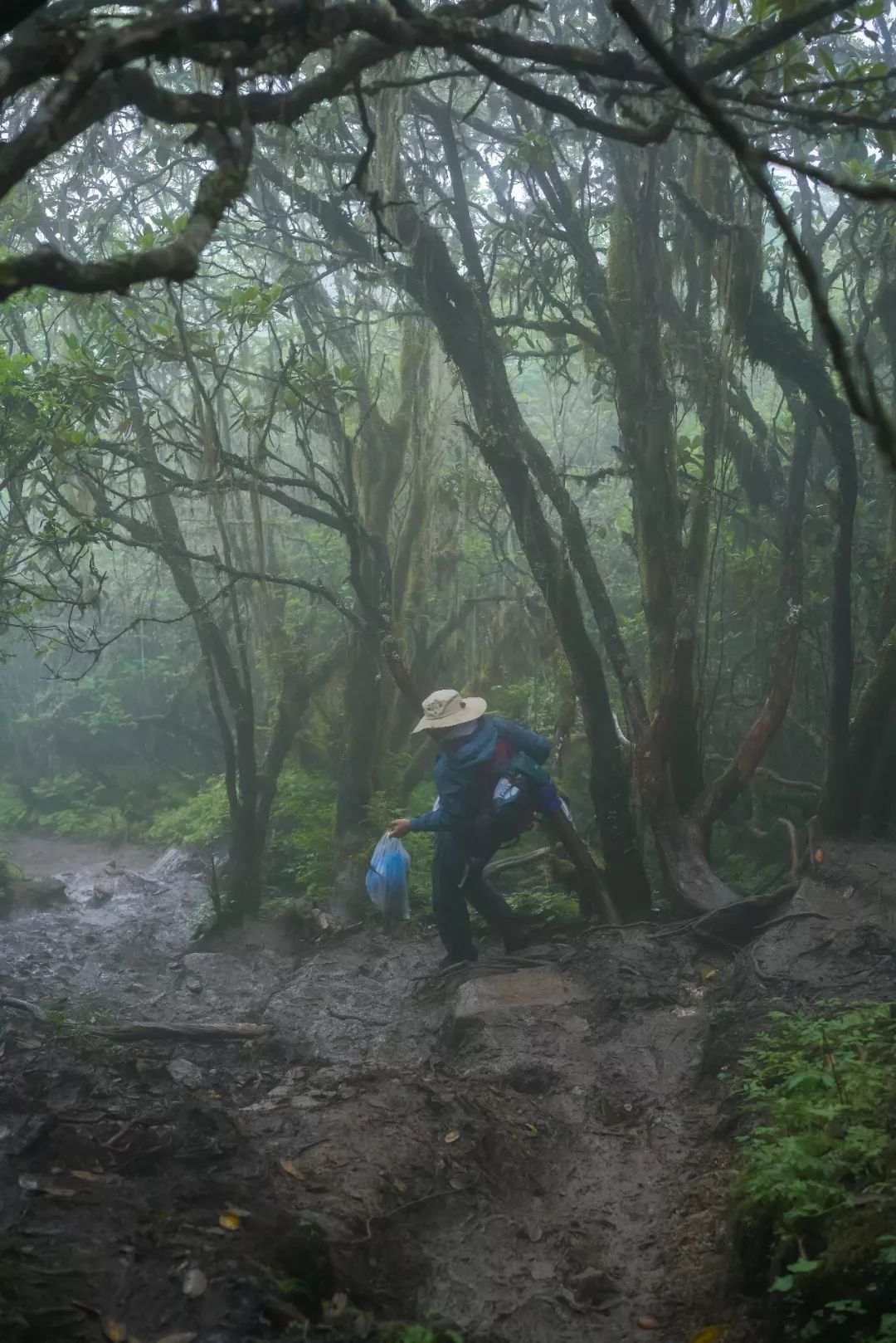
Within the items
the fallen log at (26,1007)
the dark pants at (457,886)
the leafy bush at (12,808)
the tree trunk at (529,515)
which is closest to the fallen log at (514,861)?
the tree trunk at (529,515)

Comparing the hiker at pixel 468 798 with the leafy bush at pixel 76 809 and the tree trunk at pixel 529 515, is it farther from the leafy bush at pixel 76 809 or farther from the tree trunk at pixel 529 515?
the leafy bush at pixel 76 809

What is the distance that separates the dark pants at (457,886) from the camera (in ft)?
25.3

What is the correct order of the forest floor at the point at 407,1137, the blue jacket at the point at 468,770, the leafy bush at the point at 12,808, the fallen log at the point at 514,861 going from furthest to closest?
1. the leafy bush at the point at 12,808
2. the fallen log at the point at 514,861
3. the blue jacket at the point at 468,770
4. the forest floor at the point at 407,1137

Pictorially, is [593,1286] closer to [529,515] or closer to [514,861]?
[514,861]

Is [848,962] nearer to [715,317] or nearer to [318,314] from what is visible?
[715,317]

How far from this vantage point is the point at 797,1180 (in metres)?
3.73

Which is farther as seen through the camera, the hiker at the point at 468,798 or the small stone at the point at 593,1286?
the hiker at the point at 468,798

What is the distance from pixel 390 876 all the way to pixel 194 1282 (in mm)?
4987

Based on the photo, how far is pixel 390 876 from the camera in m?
8.33

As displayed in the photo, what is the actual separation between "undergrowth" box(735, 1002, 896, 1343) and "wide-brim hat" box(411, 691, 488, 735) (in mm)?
3260

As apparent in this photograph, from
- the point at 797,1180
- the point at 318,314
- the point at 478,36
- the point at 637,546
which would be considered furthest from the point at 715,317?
the point at 797,1180

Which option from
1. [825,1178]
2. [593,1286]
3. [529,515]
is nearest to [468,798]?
[529,515]

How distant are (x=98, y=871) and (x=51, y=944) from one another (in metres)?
2.75

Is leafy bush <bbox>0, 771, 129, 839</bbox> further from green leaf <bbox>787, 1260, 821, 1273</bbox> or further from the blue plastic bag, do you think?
green leaf <bbox>787, 1260, 821, 1273</bbox>
